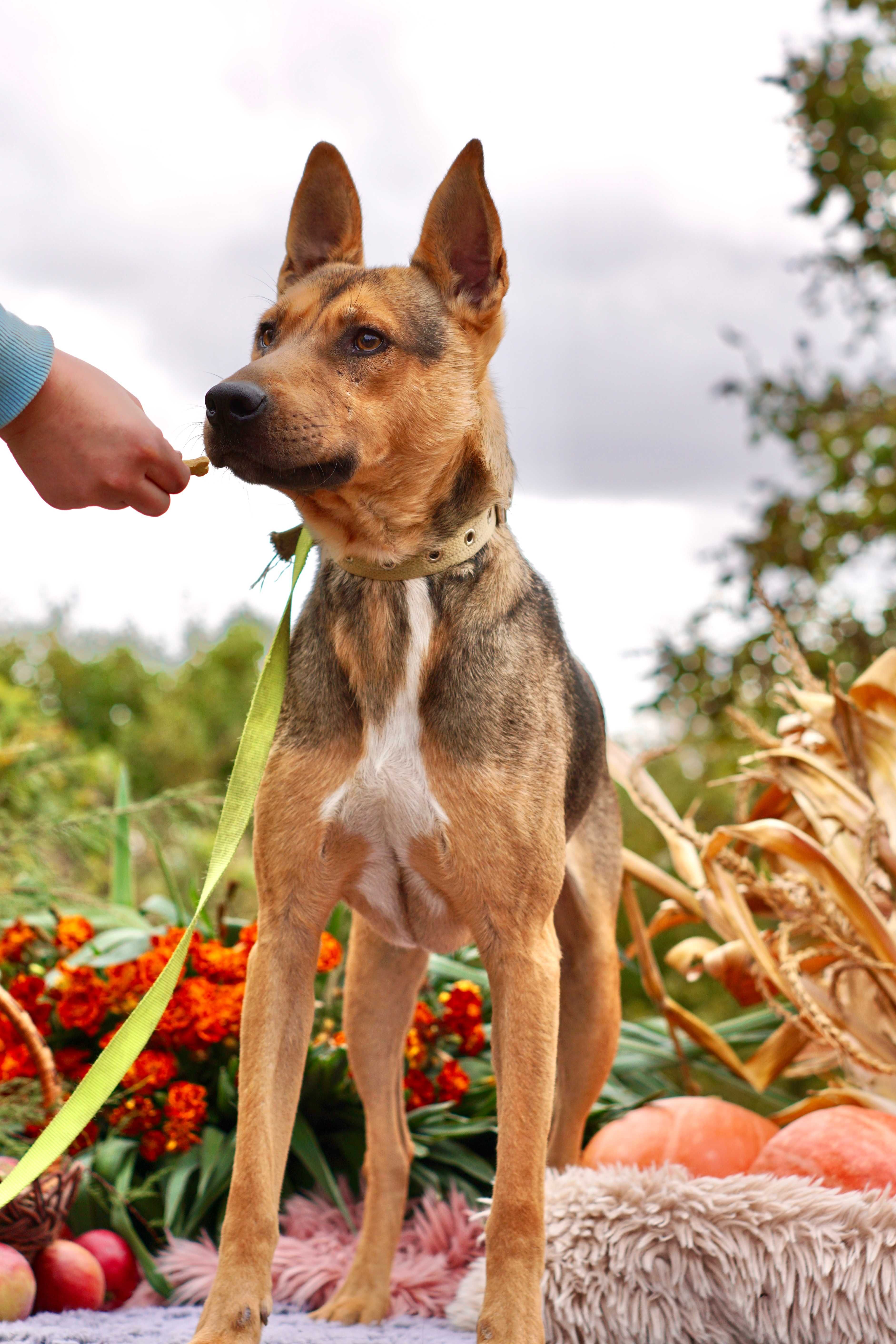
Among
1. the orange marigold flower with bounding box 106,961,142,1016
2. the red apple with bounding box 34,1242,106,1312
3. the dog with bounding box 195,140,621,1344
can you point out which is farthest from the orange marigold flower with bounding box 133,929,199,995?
the dog with bounding box 195,140,621,1344

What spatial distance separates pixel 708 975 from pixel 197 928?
296cm

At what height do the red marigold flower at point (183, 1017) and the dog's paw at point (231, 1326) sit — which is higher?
the red marigold flower at point (183, 1017)

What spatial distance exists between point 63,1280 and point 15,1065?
2.68 ft

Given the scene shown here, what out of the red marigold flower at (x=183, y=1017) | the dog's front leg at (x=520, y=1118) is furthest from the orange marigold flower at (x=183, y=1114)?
the dog's front leg at (x=520, y=1118)

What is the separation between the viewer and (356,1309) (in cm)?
321

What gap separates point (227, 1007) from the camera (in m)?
4.04

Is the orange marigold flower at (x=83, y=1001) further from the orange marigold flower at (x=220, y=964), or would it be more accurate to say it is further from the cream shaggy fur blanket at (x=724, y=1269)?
the cream shaggy fur blanket at (x=724, y=1269)

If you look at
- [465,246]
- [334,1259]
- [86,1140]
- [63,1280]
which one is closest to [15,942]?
[86,1140]

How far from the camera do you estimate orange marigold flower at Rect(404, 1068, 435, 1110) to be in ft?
14.4

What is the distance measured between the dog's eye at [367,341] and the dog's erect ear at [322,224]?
44 centimetres

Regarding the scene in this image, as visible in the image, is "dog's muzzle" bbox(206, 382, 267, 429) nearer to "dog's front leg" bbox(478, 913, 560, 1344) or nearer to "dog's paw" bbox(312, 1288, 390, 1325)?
"dog's front leg" bbox(478, 913, 560, 1344)

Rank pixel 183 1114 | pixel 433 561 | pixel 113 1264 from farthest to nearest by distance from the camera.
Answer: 1. pixel 183 1114
2. pixel 113 1264
3. pixel 433 561

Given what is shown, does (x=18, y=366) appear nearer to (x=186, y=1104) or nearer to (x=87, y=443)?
(x=87, y=443)

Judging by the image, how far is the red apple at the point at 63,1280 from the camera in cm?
333
